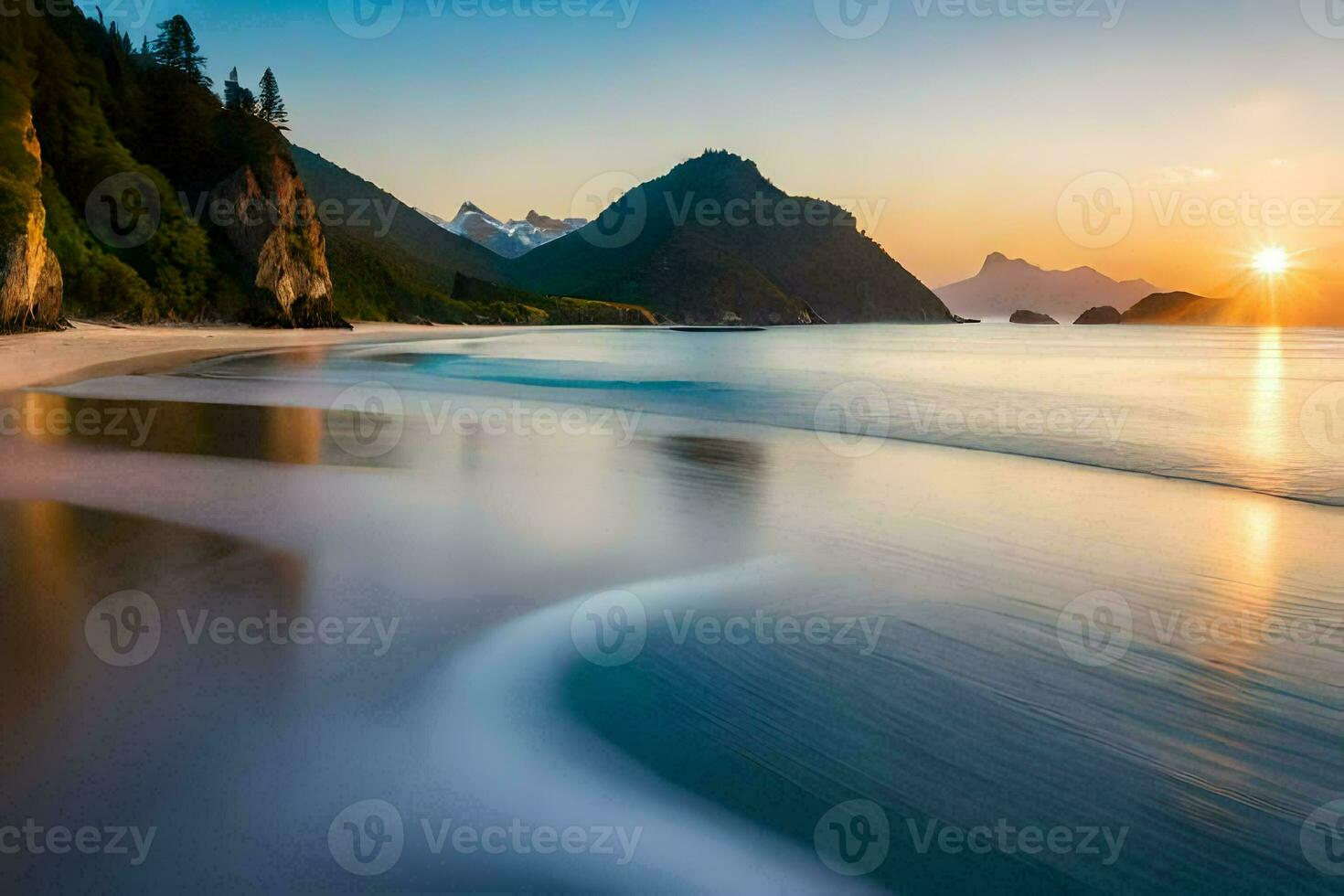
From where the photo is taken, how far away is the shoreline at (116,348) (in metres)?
22.5

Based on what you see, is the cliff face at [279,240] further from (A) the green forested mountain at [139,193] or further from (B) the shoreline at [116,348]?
(B) the shoreline at [116,348]

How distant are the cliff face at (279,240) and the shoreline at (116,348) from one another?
5.74 metres

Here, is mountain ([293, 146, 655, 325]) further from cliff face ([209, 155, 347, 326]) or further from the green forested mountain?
cliff face ([209, 155, 347, 326])

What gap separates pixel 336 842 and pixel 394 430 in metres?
12.3

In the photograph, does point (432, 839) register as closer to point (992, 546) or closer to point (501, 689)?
point (501, 689)

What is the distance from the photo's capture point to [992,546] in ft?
24.6

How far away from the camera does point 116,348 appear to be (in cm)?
3244

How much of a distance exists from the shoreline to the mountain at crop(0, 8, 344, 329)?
207 cm

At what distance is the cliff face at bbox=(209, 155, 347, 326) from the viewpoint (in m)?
60.5

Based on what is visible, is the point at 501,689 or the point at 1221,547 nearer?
the point at 501,689

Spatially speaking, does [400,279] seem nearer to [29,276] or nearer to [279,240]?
[279,240]

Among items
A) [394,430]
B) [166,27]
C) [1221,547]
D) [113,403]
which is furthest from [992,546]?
[166,27]

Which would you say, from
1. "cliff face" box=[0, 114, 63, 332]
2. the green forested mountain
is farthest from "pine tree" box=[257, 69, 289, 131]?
"cliff face" box=[0, 114, 63, 332]

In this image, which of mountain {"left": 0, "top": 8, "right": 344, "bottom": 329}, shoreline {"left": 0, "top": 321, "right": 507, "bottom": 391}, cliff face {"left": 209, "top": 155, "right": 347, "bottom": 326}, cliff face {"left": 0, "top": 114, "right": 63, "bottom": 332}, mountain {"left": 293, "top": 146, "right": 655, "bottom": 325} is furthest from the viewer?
mountain {"left": 293, "top": 146, "right": 655, "bottom": 325}
